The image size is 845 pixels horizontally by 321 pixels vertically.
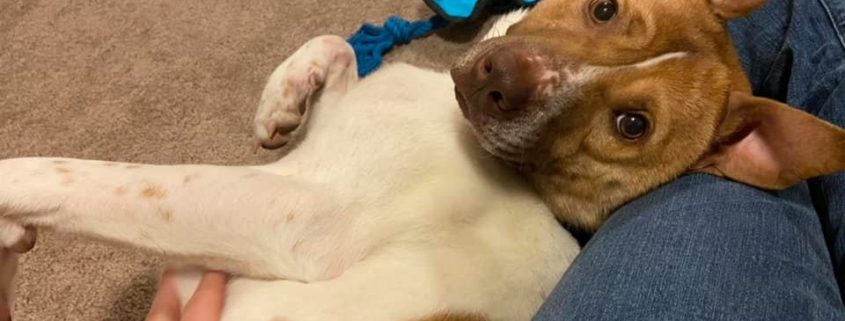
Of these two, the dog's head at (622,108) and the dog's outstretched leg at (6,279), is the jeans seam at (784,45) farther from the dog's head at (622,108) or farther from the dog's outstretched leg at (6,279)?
the dog's outstretched leg at (6,279)

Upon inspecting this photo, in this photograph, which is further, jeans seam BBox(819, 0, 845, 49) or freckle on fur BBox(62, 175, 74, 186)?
jeans seam BBox(819, 0, 845, 49)

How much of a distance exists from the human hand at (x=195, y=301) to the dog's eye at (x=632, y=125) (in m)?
0.90

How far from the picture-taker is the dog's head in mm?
1718

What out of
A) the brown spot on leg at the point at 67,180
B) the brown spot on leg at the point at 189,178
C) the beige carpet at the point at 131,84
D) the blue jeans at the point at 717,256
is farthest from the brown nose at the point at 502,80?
the beige carpet at the point at 131,84

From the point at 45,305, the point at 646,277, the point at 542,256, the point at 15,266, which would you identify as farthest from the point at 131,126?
the point at 646,277

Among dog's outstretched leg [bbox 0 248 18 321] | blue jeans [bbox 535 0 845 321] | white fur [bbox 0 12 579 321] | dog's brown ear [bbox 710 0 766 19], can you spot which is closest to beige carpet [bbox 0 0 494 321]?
dog's outstretched leg [bbox 0 248 18 321]

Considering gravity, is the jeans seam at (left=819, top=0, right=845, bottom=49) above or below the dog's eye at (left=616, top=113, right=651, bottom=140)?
above

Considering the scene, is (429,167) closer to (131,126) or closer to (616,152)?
(616,152)

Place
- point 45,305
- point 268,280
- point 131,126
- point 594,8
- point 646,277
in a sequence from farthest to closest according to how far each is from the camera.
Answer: point 131,126 → point 45,305 → point 594,8 → point 268,280 → point 646,277

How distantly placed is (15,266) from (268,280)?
54 cm

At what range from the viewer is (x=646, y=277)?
4.95ft

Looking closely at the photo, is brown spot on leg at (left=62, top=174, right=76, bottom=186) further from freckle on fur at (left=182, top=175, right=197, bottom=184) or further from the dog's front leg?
freckle on fur at (left=182, top=175, right=197, bottom=184)

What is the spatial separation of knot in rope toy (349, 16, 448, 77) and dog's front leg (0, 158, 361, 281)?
3.67 feet

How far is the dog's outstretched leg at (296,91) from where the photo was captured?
210 cm
